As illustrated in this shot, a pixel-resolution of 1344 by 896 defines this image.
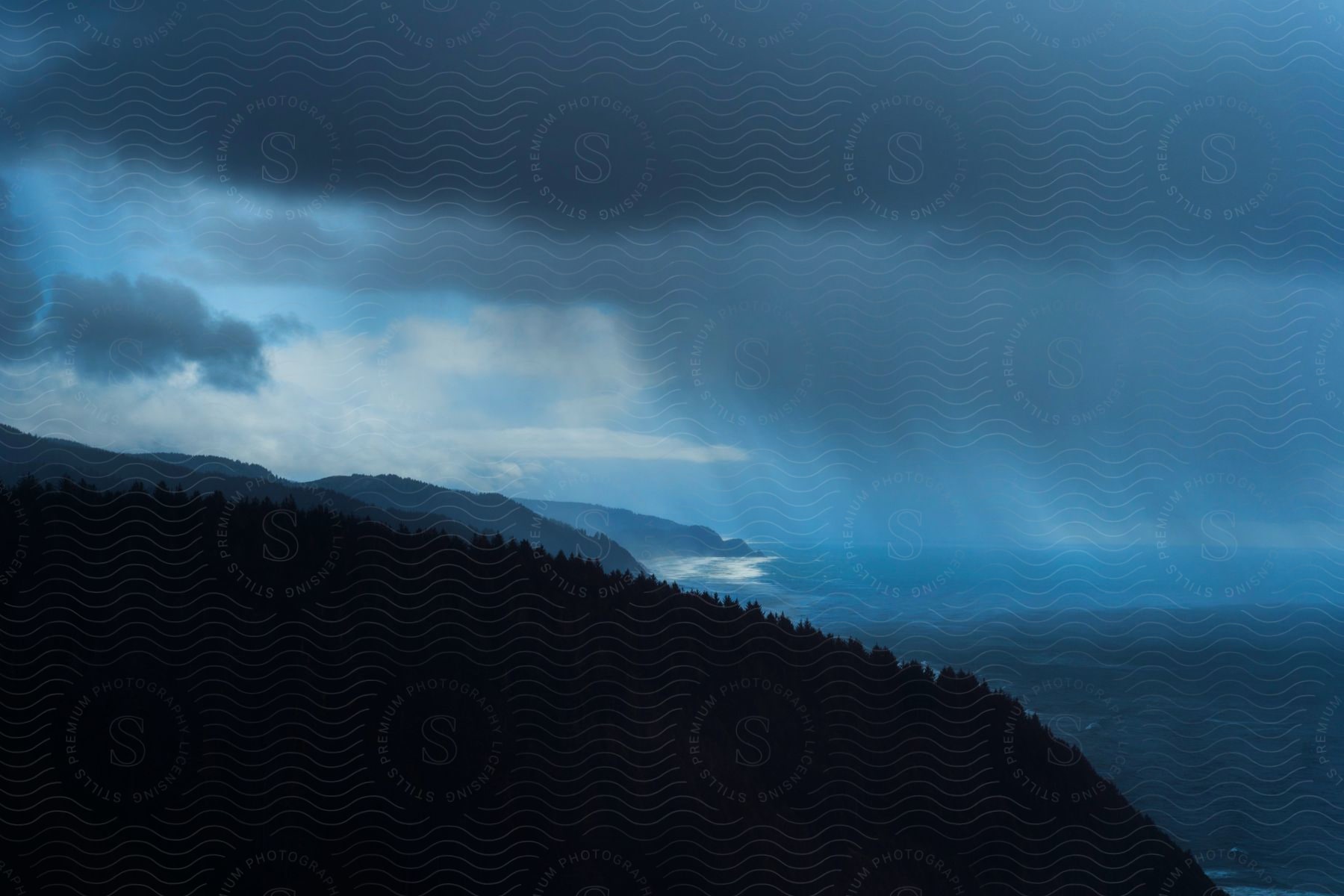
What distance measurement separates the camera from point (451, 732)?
492 inches

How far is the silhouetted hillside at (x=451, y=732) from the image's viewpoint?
11570mm

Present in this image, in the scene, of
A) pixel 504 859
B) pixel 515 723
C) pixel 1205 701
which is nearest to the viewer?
pixel 504 859

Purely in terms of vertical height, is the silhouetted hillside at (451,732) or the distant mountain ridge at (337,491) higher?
the distant mountain ridge at (337,491)

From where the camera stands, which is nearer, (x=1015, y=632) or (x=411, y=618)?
(x=411, y=618)

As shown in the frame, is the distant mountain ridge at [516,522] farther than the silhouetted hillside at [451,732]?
Yes

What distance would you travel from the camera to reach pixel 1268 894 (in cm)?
2672

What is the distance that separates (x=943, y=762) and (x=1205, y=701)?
39.1 metres

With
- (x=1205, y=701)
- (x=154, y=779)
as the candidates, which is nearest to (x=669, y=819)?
(x=154, y=779)

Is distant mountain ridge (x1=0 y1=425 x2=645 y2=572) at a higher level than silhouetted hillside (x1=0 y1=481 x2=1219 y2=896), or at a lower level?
higher

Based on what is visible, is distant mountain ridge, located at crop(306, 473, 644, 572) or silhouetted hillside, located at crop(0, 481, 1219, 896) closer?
silhouetted hillside, located at crop(0, 481, 1219, 896)

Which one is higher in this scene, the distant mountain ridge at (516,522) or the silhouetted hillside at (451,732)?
the distant mountain ridge at (516,522)

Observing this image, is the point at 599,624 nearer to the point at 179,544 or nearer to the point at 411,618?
the point at 411,618

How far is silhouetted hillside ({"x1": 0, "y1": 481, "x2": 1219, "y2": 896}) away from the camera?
11.6 meters

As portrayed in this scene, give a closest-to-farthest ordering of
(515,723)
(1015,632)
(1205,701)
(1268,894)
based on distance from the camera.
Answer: (515,723) < (1268,894) < (1015,632) < (1205,701)
